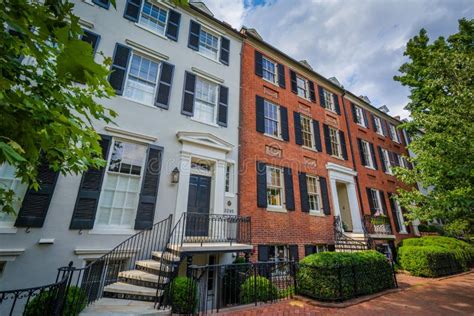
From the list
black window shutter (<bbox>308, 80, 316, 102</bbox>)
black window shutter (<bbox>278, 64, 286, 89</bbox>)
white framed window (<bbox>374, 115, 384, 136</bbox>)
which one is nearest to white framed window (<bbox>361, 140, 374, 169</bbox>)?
white framed window (<bbox>374, 115, 384, 136</bbox>)

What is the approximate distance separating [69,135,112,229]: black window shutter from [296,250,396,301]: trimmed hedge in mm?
6169

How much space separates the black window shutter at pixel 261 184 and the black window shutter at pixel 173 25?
251 inches

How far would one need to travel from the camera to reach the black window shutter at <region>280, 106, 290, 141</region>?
1116 cm

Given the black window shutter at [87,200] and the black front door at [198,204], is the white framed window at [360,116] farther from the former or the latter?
the black window shutter at [87,200]

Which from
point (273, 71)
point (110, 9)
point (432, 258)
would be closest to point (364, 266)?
point (432, 258)

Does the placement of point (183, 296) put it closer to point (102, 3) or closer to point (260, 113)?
point (260, 113)

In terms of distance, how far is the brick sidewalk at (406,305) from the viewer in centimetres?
515

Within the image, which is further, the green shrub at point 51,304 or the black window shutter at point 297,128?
the black window shutter at point 297,128

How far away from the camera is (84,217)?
5949 millimetres

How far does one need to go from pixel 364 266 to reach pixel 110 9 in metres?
12.3

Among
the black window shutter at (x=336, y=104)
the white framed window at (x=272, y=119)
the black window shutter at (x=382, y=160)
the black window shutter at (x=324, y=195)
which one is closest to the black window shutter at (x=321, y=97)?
the black window shutter at (x=336, y=104)

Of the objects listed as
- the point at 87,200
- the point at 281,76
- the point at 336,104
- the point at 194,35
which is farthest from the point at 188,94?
the point at 336,104

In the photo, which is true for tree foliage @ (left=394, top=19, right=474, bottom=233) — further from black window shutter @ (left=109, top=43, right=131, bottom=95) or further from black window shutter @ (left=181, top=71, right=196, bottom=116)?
black window shutter @ (left=109, top=43, right=131, bottom=95)

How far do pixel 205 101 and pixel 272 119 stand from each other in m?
3.69
